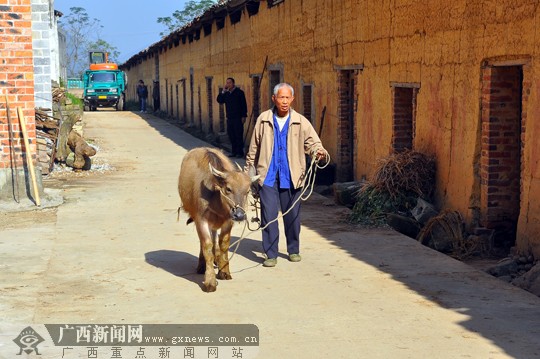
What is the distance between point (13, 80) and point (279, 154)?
19.3 ft

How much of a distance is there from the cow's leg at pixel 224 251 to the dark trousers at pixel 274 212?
68cm

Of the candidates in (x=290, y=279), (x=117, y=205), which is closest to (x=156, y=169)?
(x=117, y=205)

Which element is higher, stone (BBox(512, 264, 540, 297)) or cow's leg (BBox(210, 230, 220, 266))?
cow's leg (BBox(210, 230, 220, 266))

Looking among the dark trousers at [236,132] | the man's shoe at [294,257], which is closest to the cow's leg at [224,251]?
the man's shoe at [294,257]

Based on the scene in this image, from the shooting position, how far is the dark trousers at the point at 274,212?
341 inches

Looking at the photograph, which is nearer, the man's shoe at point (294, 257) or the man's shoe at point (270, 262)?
the man's shoe at point (270, 262)

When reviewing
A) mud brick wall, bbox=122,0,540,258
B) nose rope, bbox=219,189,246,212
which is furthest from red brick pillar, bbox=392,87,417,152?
nose rope, bbox=219,189,246,212

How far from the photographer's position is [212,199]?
7.79 metres

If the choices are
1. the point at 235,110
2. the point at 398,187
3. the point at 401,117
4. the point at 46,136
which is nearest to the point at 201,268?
the point at 398,187

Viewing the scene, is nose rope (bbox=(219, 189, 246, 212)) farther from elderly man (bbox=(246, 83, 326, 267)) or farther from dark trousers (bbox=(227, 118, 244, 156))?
dark trousers (bbox=(227, 118, 244, 156))

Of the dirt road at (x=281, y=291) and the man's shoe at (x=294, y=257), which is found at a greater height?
the man's shoe at (x=294, y=257)

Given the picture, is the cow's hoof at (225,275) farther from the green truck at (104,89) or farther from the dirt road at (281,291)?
the green truck at (104,89)

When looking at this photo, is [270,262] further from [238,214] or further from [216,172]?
[216,172]

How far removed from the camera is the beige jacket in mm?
8586
